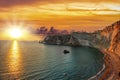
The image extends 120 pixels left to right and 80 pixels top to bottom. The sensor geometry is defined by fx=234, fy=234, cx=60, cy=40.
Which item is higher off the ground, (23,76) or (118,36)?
(118,36)

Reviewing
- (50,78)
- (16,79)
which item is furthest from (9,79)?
(50,78)

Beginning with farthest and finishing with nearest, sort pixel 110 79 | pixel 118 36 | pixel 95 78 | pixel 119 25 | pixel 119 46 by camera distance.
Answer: pixel 119 25
pixel 118 36
pixel 119 46
pixel 95 78
pixel 110 79

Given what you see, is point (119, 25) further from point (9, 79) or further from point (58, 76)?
point (9, 79)

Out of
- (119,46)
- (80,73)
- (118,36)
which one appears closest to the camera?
(80,73)

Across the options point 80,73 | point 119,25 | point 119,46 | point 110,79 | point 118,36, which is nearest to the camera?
point 110,79

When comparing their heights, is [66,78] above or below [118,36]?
below

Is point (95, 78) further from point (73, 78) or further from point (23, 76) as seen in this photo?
point (23, 76)

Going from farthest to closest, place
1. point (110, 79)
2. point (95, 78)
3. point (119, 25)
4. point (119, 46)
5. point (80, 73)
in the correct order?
1. point (119, 25)
2. point (119, 46)
3. point (80, 73)
4. point (95, 78)
5. point (110, 79)

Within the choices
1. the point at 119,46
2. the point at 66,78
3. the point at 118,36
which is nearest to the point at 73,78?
the point at 66,78

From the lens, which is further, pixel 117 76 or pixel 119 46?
pixel 119 46
